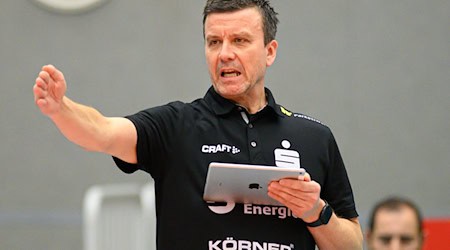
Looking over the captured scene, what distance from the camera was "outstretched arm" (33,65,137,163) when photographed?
2.42m

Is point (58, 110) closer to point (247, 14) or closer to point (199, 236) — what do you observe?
point (199, 236)

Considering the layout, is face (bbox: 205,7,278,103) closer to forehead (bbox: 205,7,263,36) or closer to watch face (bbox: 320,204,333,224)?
forehead (bbox: 205,7,263,36)

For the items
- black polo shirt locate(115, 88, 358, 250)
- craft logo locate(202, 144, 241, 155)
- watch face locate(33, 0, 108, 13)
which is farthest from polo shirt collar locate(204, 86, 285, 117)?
watch face locate(33, 0, 108, 13)

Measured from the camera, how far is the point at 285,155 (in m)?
2.96

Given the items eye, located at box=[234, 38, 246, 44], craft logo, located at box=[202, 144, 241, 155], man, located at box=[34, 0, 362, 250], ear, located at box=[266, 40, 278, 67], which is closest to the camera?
man, located at box=[34, 0, 362, 250]

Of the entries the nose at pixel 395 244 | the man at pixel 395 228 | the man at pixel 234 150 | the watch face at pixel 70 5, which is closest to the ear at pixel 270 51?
the man at pixel 234 150

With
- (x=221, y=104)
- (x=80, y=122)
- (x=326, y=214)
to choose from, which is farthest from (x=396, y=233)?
(x=80, y=122)

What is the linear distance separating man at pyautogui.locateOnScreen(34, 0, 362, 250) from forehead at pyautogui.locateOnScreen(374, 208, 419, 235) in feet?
0.29

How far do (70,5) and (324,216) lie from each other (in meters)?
2.64

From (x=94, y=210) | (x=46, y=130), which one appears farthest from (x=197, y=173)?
(x=46, y=130)

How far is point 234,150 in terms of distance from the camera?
292cm

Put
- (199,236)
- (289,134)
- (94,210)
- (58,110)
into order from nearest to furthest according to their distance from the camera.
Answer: (58,110) < (94,210) < (199,236) < (289,134)

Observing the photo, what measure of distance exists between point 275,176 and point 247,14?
68 centimetres

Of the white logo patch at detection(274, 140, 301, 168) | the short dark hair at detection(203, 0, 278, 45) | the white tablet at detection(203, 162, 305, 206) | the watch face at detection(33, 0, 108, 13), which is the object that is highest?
the watch face at detection(33, 0, 108, 13)
